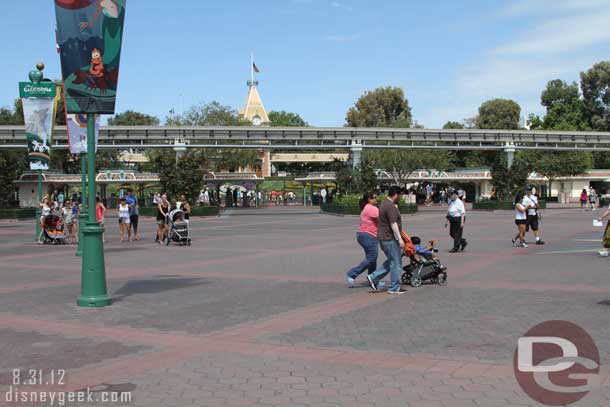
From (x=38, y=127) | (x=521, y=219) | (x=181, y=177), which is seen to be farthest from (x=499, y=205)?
(x=38, y=127)

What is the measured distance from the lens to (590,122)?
86812mm

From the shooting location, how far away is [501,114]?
86.9 metres

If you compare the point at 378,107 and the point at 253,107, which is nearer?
the point at 378,107

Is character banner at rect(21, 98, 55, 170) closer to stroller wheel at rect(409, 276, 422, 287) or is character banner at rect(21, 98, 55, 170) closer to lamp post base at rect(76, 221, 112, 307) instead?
lamp post base at rect(76, 221, 112, 307)

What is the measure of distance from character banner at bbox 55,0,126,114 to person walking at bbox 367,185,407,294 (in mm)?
4640

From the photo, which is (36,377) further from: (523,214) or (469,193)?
(469,193)

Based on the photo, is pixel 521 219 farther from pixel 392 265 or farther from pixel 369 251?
pixel 392 265

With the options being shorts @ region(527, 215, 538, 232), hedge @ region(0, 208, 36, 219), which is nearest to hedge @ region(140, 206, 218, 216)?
hedge @ region(0, 208, 36, 219)

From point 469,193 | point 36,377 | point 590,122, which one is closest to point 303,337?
point 36,377

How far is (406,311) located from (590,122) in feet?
283

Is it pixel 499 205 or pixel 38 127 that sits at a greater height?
pixel 38 127

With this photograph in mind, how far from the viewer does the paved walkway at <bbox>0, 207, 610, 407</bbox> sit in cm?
568

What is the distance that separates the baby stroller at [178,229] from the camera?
21344 mm

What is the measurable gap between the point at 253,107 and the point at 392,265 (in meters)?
Answer: 95.7
